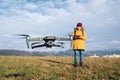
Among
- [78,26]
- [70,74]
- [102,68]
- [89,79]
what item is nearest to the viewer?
[89,79]

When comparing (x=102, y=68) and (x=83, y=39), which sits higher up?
(x=83, y=39)

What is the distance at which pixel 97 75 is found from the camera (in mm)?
16016

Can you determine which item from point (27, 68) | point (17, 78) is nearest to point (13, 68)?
point (27, 68)

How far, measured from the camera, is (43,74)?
53.9 feet

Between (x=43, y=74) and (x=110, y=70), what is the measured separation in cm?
397

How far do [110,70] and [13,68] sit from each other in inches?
244

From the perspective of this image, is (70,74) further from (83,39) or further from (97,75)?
(83,39)

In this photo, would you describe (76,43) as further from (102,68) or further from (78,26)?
(102,68)

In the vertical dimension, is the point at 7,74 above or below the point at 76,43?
below

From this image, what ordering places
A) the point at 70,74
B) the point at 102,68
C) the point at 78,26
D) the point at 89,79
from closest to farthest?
the point at 89,79 → the point at 70,74 → the point at 102,68 → the point at 78,26

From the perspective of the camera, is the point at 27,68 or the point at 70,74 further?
the point at 27,68

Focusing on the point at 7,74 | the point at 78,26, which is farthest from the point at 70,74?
the point at 78,26

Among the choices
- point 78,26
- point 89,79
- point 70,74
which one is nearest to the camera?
point 89,79

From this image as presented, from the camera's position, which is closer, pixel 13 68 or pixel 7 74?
pixel 7 74
